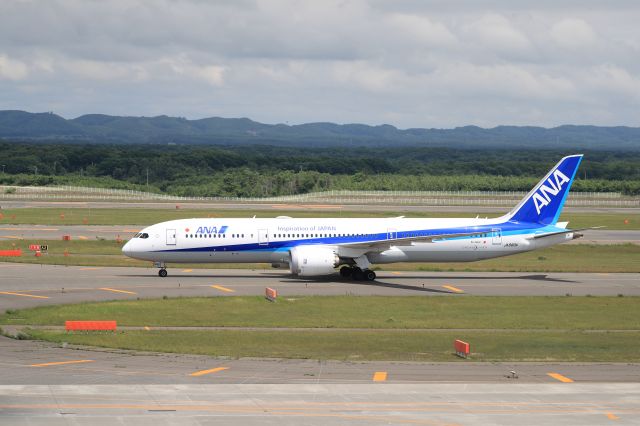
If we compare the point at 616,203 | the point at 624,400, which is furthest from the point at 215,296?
the point at 616,203

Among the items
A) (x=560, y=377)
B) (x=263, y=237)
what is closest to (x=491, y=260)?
(x=263, y=237)

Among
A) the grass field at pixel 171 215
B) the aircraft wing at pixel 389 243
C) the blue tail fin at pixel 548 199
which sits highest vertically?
the blue tail fin at pixel 548 199

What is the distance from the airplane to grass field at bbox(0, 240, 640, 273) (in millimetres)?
5358

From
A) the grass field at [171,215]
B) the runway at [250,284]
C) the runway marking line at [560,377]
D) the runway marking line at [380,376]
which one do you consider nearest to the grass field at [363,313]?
the runway at [250,284]

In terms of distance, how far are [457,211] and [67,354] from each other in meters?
97.1

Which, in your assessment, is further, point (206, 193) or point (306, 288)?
point (206, 193)

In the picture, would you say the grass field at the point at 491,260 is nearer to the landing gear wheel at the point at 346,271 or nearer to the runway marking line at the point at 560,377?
the landing gear wheel at the point at 346,271

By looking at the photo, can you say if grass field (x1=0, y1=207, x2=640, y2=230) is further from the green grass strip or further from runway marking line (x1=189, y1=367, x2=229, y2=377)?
runway marking line (x1=189, y1=367, x2=229, y2=377)

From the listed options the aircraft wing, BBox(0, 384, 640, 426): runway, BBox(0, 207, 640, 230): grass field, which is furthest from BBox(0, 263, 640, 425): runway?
BBox(0, 207, 640, 230): grass field

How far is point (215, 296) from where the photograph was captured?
52.2 metres

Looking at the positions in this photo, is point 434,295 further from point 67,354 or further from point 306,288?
point 67,354

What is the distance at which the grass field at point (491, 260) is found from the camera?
68.6m

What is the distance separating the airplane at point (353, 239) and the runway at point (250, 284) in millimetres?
1304

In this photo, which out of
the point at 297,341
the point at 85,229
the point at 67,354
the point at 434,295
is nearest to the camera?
the point at 67,354
